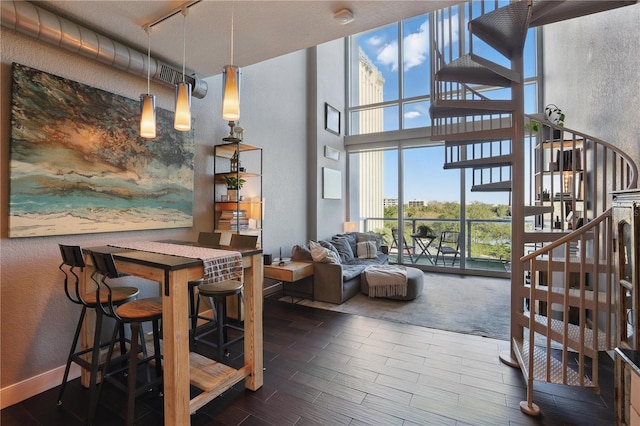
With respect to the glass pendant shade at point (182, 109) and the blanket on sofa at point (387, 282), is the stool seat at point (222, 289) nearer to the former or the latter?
the glass pendant shade at point (182, 109)

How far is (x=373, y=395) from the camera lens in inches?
77.8

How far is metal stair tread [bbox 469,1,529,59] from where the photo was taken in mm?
2184

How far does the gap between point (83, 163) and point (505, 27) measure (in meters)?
3.55

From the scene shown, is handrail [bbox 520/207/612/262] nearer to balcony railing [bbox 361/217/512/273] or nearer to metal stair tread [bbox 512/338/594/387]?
metal stair tread [bbox 512/338/594/387]

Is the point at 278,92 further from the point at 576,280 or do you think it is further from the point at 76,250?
the point at 576,280

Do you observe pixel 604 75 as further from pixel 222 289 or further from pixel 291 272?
pixel 222 289

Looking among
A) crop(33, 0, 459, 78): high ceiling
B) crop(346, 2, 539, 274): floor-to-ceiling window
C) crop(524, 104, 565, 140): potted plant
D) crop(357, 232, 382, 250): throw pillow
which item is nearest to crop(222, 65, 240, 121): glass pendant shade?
crop(33, 0, 459, 78): high ceiling

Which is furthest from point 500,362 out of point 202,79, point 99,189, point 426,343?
point 202,79

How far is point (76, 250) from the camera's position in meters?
1.74

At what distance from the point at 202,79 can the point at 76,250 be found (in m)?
2.17

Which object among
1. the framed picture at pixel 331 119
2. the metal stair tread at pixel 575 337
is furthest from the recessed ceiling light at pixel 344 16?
the framed picture at pixel 331 119

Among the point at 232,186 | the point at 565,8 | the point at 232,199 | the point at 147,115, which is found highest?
the point at 565,8

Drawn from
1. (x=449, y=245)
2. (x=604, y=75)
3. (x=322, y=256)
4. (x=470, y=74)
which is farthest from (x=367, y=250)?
(x=604, y=75)

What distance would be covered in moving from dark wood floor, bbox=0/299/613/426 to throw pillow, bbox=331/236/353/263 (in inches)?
90.8
